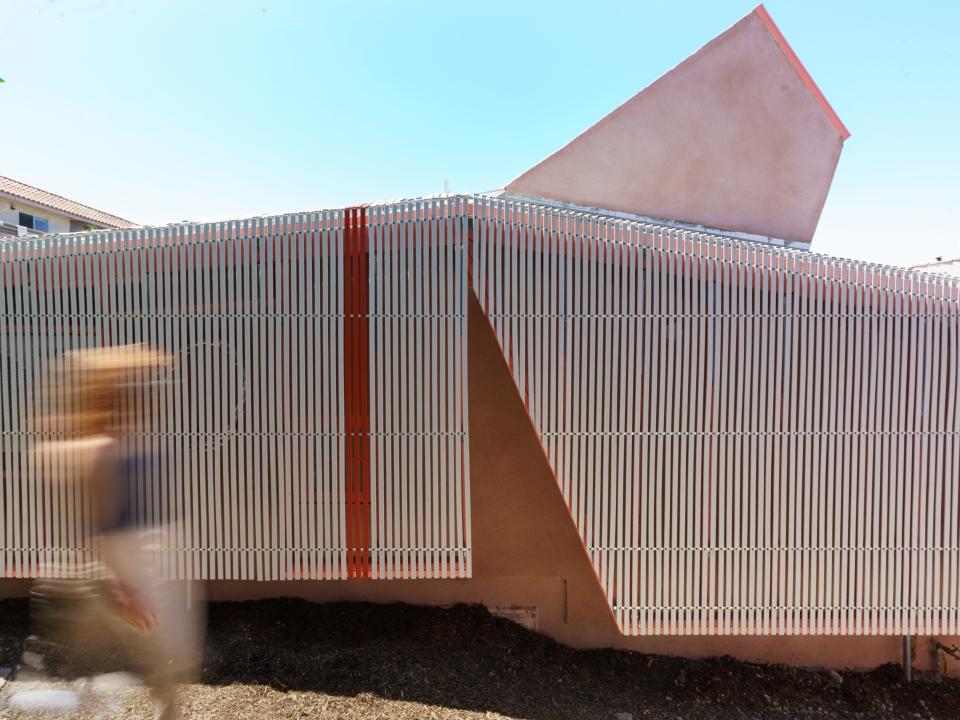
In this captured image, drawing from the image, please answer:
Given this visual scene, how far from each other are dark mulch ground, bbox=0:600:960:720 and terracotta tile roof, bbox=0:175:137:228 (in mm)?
18382

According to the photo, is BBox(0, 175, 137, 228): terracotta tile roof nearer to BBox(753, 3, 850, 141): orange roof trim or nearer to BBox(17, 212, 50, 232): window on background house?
BBox(17, 212, 50, 232): window on background house

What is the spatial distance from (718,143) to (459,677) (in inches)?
266

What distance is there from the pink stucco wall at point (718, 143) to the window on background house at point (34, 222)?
21.0 metres

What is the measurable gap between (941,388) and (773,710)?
2964mm

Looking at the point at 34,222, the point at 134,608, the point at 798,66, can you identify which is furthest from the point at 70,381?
the point at 34,222

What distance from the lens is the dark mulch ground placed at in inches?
148

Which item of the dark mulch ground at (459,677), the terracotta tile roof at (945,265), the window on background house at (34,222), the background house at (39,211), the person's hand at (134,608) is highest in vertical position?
the background house at (39,211)

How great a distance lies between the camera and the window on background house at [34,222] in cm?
1889

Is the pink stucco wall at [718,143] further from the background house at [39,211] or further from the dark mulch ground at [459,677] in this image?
the background house at [39,211]

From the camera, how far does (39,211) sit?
19.5 metres

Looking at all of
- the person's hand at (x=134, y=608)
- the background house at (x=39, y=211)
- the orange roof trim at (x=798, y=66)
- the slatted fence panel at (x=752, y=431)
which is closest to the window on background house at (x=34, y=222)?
the background house at (x=39, y=211)

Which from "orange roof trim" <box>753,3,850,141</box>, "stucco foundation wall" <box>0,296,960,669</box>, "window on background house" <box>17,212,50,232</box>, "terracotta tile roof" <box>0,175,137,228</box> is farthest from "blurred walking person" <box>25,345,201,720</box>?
"window on background house" <box>17,212,50,232</box>

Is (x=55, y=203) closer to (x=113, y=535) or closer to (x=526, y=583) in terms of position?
(x=113, y=535)

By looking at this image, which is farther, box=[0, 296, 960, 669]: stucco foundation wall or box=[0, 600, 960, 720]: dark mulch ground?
box=[0, 296, 960, 669]: stucco foundation wall
